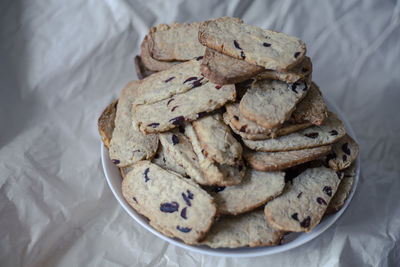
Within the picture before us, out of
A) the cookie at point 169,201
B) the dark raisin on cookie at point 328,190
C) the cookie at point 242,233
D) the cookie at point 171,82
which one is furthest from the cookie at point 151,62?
A: the dark raisin on cookie at point 328,190

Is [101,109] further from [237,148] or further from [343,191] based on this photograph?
[343,191]

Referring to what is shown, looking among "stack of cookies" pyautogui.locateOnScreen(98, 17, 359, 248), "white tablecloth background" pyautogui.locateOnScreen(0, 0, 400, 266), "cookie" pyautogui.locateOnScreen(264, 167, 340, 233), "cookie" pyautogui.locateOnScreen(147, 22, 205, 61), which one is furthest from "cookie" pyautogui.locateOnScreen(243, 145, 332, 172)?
"cookie" pyautogui.locateOnScreen(147, 22, 205, 61)

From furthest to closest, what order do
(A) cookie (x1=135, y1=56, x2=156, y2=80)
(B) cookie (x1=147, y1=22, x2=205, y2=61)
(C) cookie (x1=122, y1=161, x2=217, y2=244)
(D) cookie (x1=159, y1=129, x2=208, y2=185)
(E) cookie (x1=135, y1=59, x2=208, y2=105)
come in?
(A) cookie (x1=135, y1=56, x2=156, y2=80) → (B) cookie (x1=147, y1=22, x2=205, y2=61) → (E) cookie (x1=135, y1=59, x2=208, y2=105) → (D) cookie (x1=159, y1=129, x2=208, y2=185) → (C) cookie (x1=122, y1=161, x2=217, y2=244)

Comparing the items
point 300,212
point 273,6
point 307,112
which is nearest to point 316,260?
point 300,212

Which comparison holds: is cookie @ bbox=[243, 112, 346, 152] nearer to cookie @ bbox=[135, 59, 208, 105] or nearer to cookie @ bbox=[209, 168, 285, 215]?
cookie @ bbox=[209, 168, 285, 215]

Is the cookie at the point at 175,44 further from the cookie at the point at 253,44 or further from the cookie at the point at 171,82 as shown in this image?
the cookie at the point at 253,44

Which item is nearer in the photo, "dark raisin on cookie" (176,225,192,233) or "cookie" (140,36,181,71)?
"dark raisin on cookie" (176,225,192,233)
